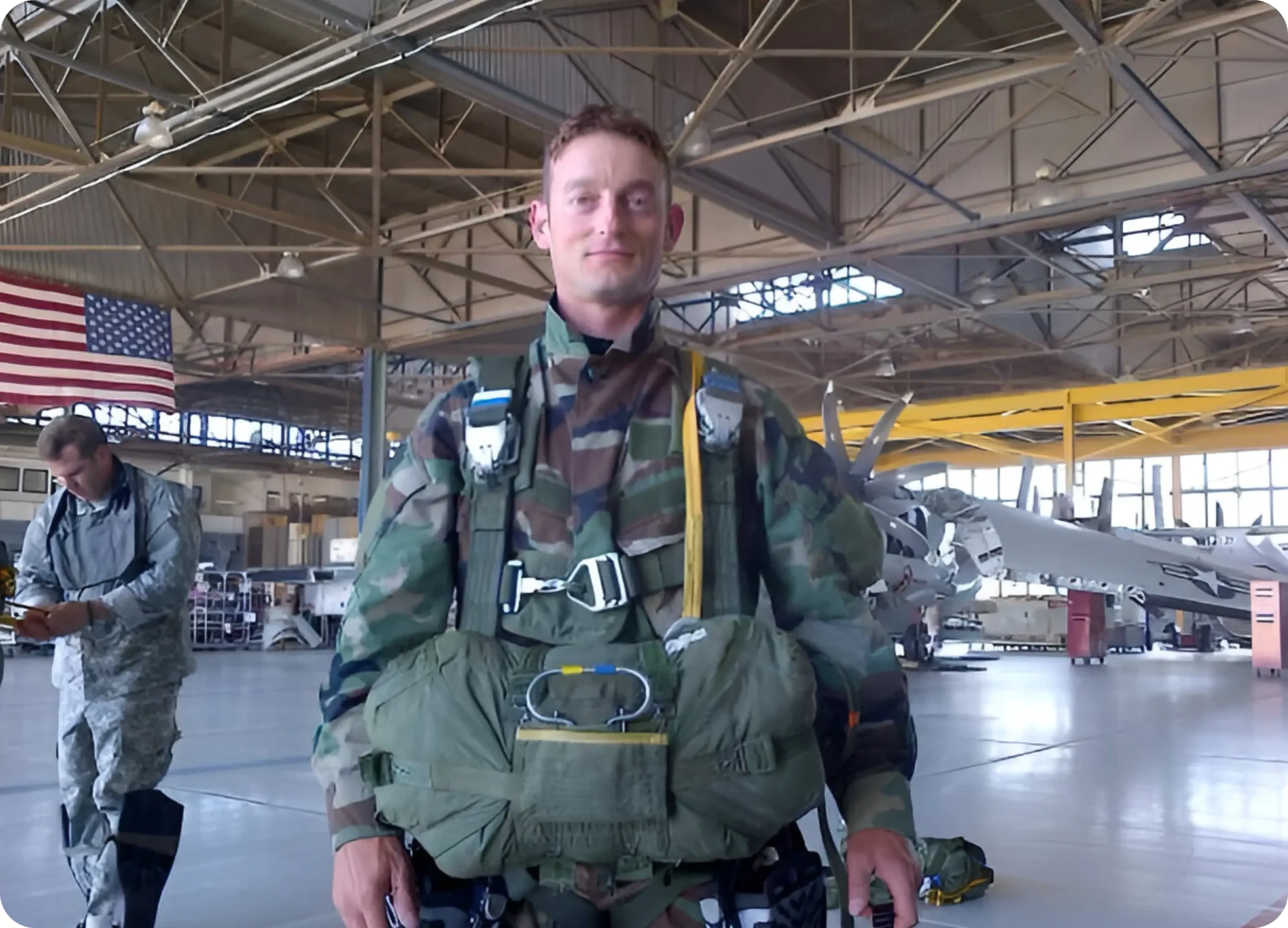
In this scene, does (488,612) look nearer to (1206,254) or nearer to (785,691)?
(785,691)

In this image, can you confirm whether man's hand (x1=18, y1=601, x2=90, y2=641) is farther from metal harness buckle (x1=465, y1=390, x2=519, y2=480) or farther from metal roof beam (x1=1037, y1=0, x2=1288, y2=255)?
metal roof beam (x1=1037, y1=0, x2=1288, y2=255)

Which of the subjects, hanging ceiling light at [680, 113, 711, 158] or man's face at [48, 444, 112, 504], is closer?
man's face at [48, 444, 112, 504]

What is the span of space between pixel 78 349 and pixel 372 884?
47.6 feet

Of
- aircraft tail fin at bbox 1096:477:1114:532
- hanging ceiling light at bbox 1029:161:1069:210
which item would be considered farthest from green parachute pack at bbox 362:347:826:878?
aircraft tail fin at bbox 1096:477:1114:532

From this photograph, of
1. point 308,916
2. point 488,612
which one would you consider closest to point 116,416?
point 308,916

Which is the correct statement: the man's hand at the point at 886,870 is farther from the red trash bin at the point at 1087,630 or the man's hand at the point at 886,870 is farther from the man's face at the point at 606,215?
the red trash bin at the point at 1087,630

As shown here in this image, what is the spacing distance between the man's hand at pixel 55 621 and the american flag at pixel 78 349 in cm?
1100

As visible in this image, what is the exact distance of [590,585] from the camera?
157cm

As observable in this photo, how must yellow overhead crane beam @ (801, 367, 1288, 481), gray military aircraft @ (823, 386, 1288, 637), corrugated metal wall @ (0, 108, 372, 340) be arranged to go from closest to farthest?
gray military aircraft @ (823, 386, 1288, 637) → corrugated metal wall @ (0, 108, 372, 340) → yellow overhead crane beam @ (801, 367, 1288, 481)

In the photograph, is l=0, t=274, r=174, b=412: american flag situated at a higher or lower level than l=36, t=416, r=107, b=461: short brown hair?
higher

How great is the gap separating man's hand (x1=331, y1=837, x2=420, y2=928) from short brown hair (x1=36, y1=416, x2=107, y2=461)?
8.57 ft

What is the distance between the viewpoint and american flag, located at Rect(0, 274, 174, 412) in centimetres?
1335

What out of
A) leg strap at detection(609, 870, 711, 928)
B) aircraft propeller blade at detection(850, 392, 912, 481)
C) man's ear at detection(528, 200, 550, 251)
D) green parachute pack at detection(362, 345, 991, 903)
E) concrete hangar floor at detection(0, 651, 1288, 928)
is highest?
aircraft propeller blade at detection(850, 392, 912, 481)

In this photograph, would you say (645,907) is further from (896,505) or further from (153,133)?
(896,505)
